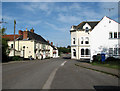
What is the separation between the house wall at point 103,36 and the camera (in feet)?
86.6

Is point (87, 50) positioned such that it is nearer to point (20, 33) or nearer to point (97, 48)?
point (97, 48)

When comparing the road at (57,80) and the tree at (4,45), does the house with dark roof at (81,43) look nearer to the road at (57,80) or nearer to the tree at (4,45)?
the tree at (4,45)

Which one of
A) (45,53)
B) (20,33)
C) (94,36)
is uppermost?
(20,33)

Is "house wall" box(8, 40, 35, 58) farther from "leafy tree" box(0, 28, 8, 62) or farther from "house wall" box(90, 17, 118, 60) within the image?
"house wall" box(90, 17, 118, 60)

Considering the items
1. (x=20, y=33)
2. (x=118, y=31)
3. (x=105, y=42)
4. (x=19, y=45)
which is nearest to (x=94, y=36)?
(x=105, y=42)

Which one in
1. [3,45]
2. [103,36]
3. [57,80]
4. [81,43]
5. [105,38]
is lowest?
[57,80]

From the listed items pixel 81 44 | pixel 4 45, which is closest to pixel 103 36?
pixel 81 44

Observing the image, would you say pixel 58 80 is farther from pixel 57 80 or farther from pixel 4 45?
pixel 4 45

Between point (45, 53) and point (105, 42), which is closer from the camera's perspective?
point (105, 42)

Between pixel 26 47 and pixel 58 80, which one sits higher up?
pixel 26 47

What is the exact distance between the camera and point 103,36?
26.6 metres

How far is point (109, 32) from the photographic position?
26.7m

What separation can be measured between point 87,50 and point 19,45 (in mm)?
23171

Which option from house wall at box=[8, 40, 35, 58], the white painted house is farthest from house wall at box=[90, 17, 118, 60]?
house wall at box=[8, 40, 35, 58]
